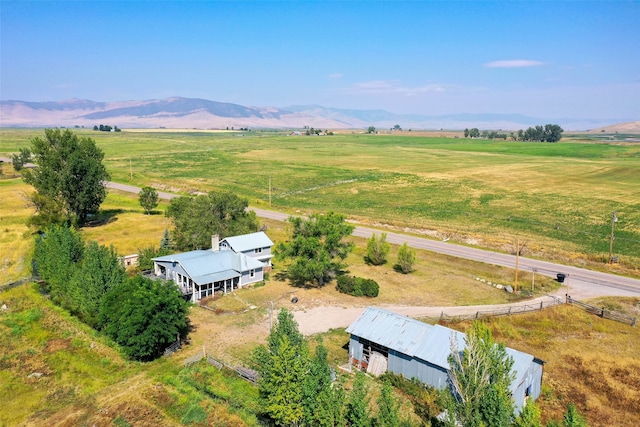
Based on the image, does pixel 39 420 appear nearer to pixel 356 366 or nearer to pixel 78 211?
pixel 356 366

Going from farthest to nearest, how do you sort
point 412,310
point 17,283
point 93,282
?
1. point 17,283
2. point 412,310
3. point 93,282

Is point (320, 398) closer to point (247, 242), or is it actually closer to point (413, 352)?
point (413, 352)

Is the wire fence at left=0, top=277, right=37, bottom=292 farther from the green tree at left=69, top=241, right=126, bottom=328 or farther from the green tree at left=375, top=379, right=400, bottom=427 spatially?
the green tree at left=375, top=379, right=400, bottom=427

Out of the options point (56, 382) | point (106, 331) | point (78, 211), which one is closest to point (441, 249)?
point (106, 331)

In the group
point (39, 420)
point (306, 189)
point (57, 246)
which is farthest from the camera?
point (306, 189)

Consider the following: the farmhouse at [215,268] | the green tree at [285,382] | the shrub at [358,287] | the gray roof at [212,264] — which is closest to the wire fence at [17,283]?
the farmhouse at [215,268]

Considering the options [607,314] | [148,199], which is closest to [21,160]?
[148,199]
